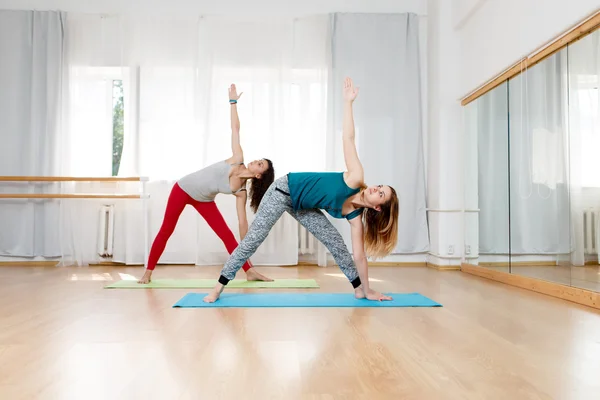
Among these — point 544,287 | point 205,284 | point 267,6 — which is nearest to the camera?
point 544,287

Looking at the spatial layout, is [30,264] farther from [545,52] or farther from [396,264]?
[545,52]

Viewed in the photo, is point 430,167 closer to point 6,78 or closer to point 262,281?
point 262,281

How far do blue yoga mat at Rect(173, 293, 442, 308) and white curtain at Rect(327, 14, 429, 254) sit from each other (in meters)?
2.26

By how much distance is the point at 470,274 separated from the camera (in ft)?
15.9

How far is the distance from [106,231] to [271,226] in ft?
9.77

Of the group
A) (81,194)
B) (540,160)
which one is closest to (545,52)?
(540,160)

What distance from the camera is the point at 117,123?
579 cm

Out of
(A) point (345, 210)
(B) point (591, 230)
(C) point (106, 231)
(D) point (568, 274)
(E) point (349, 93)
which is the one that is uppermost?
(E) point (349, 93)

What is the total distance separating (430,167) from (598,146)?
263 centimetres

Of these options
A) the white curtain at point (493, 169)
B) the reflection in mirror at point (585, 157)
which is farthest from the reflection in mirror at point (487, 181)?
the reflection in mirror at point (585, 157)

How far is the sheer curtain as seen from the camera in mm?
5629

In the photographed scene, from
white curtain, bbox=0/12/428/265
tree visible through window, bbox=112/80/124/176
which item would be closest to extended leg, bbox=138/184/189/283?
white curtain, bbox=0/12/428/265

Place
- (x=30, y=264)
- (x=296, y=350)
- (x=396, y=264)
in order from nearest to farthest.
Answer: (x=296, y=350)
(x=30, y=264)
(x=396, y=264)

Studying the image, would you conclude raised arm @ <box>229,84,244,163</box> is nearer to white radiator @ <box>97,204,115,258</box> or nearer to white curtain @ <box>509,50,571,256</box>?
white curtain @ <box>509,50,571,256</box>
